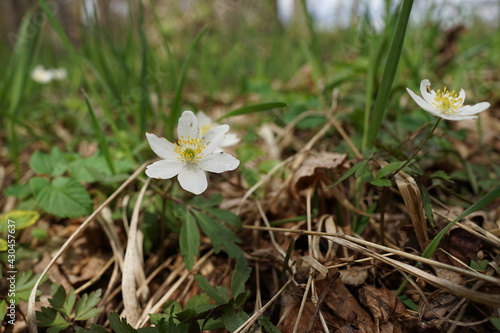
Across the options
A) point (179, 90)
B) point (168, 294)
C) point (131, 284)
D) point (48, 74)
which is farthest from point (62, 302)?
point (48, 74)

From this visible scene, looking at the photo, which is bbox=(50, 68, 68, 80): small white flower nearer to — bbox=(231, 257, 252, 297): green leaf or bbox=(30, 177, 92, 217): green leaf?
bbox=(30, 177, 92, 217): green leaf

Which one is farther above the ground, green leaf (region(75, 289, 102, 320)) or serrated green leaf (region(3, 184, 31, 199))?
serrated green leaf (region(3, 184, 31, 199))

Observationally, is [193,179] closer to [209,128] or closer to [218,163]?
[218,163]

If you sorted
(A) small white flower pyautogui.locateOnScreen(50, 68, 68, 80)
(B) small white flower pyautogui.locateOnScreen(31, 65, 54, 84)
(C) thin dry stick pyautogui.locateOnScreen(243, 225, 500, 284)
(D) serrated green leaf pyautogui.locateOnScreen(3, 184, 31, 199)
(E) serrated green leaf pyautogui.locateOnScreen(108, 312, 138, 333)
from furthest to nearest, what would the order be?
(A) small white flower pyautogui.locateOnScreen(50, 68, 68, 80), (B) small white flower pyautogui.locateOnScreen(31, 65, 54, 84), (D) serrated green leaf pyautogui.locateOnScreen(3, 184, 31, 199), (E) serrated green leaf pyautogui.locateOnScreen(108, 312, 138, 333), (C) thin dry stick pyautogui.locateOnScreen(243, 225, 500, 284)

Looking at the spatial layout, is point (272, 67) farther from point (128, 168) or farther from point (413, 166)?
point (413, 166)

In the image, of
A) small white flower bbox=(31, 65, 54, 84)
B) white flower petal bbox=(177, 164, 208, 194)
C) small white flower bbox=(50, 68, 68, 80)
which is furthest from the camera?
small white flower bbox=(50, 68, 68, 80)

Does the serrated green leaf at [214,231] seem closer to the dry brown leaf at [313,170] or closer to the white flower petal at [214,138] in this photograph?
the white flower petal at [214,138]

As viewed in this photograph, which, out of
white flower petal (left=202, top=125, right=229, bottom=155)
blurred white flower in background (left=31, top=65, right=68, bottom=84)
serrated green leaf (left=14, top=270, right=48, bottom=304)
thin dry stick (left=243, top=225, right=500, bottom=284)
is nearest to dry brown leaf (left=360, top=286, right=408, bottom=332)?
thin dry stick (left=243, top=225, right=500, bottom=284)
